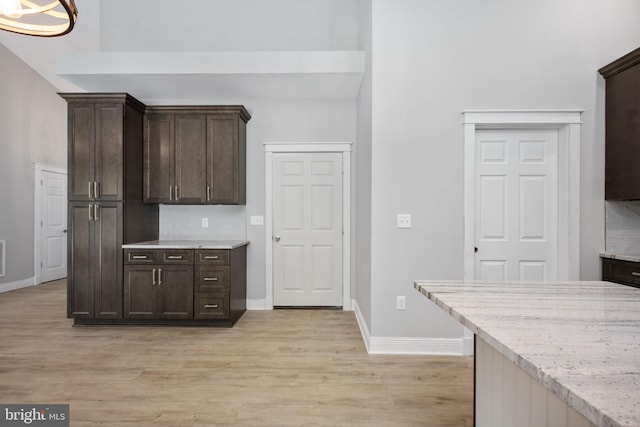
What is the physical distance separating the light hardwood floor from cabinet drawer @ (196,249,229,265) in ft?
2.33

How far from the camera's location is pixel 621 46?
3076mm

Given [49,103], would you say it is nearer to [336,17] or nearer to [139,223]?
[139,223]

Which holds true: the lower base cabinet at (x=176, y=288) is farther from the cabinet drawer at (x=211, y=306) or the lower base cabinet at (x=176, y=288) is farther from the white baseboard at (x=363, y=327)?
the white baseboard at (x=363, y=327)

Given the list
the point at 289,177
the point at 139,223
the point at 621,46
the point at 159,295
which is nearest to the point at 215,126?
the point at 289,177

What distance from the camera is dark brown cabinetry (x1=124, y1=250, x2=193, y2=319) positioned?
12.3ft

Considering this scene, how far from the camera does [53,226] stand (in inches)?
253

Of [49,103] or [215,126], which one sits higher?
[49,103]

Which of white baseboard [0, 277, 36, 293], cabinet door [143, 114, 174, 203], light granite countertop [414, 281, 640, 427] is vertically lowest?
white baseboard [0, 277, 36, 293]

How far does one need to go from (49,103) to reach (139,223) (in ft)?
13.6

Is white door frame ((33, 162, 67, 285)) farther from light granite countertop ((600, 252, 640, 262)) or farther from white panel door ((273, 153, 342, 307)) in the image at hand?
light granite countertop ((600, 252, 640, 262))

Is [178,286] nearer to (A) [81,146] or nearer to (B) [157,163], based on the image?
(B) [157,163]

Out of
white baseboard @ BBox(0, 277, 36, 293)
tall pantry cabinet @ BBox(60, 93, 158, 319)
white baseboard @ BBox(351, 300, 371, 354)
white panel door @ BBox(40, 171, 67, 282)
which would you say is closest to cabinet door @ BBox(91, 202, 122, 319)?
tall pantry cabinet @ BBox(60, 93, 158, 319)

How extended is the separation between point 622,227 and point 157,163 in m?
4.76

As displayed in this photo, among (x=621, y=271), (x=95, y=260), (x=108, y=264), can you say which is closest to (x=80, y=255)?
(x=95, y=260)
